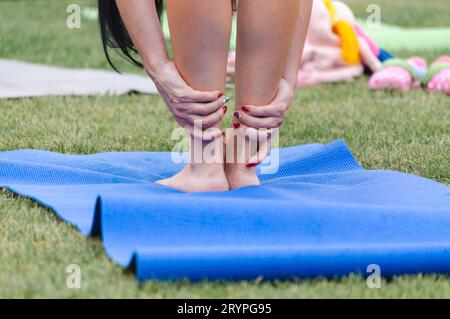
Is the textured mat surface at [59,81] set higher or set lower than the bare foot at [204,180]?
lower

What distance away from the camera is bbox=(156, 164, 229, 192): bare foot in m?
1.95

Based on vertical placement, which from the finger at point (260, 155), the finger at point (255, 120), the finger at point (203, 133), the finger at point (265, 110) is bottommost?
the finger at point (260, 155)

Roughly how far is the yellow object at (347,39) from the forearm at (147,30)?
2086 mm

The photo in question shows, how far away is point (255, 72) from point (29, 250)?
659mm

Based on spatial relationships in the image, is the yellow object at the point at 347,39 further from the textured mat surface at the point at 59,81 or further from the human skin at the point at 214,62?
the human skin at the point at 214,62

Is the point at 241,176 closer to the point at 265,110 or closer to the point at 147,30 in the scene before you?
the point at 265,110

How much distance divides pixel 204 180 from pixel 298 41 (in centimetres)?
41

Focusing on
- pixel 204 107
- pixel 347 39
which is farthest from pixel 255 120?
pixel 347 39

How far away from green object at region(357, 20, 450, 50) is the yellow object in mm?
A: 880

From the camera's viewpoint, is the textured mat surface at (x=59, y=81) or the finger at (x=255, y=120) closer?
the finger at (x=255, y=120)

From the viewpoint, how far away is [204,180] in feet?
6.41

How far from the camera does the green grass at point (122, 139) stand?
Result: 1412 millimetres

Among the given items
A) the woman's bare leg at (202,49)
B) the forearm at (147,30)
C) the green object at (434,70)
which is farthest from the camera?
the green object at (434,70)

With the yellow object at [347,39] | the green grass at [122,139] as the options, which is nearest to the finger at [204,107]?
the green grass at [122,139]
